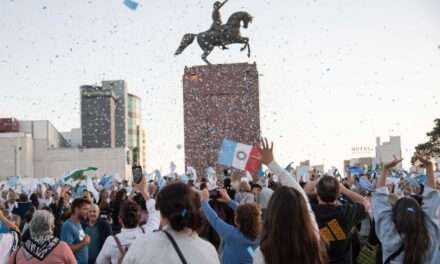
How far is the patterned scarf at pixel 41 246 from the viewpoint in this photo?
14.7 ft

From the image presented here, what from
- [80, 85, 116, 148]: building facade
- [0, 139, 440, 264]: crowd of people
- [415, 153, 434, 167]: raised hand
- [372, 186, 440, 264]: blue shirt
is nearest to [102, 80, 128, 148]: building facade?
[80, 85, 116, 148]: building facade

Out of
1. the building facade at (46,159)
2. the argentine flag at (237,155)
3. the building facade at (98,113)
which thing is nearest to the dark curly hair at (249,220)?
the argentine flag at (237,155)

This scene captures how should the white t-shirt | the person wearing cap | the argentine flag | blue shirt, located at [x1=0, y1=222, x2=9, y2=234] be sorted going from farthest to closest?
the argentine flag, blue shirt, located at [x1=0, y1=222, x2=9, y2=234], the person wearing cap, the white t-shirt

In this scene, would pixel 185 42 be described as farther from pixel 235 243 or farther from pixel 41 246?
pixel 41 246

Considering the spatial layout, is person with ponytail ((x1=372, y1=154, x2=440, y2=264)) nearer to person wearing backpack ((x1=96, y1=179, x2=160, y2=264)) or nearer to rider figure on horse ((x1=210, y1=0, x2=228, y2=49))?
person wearing backpack ((x1=96, y1=179, x2=160, y2=264))

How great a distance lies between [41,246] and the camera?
452 centimetres

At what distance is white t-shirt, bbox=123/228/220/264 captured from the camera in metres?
3.31

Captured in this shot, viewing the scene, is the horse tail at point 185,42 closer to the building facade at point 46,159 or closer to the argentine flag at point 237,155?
the argentine flag at point 237,155

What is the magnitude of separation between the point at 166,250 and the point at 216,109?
20.6 meters

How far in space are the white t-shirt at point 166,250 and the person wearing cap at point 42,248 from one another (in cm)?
132

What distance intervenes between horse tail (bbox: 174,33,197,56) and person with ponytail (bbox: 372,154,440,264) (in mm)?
20879

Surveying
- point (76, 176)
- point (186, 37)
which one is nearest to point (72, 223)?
point (76, 176)

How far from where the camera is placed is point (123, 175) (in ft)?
157

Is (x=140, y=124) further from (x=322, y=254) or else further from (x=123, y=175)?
(x=322, y=254)
